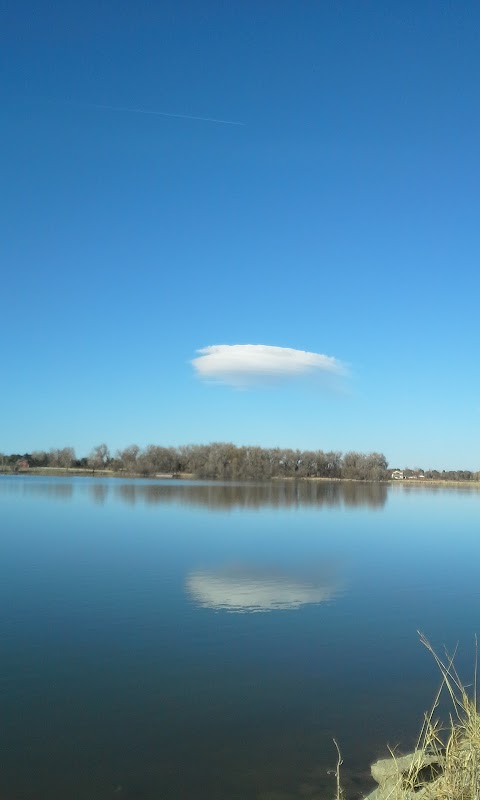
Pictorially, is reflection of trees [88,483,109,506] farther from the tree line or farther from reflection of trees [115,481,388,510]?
the tree line

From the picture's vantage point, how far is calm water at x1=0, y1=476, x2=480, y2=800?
580 centimetres

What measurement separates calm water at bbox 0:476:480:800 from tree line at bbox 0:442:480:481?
267 ft

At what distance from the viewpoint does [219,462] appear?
100 metres

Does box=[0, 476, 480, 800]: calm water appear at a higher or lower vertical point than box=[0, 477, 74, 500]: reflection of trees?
lower

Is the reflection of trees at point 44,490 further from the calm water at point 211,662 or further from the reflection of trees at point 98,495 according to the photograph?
the calm water at point 211,662

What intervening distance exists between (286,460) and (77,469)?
3525 cm

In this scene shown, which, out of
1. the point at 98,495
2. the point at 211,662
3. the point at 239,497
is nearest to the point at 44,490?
the point at 98,495

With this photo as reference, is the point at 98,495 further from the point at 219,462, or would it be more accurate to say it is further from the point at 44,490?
the point at 219,462

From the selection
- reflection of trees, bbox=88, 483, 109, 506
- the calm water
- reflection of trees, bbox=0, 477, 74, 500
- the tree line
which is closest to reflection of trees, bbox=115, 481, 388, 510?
reflection of trees, bbox=88, 483, 109, 506

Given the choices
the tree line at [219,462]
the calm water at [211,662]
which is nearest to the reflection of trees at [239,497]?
the calm water at [211,662]

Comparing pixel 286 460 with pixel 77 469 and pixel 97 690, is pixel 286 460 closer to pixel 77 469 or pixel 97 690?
pixel 77 469

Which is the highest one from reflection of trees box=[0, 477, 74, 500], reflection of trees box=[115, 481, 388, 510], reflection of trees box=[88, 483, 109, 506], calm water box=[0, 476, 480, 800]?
reflection of trees box=[0, 477, 74, 500]

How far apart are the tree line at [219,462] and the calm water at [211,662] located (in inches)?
3207

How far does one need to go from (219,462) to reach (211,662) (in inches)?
3622
